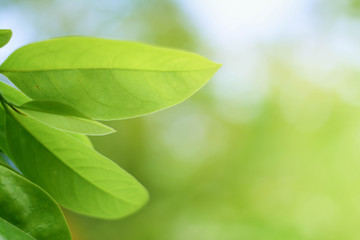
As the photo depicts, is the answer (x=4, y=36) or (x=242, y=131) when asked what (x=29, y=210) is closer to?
(x=4, y=36)

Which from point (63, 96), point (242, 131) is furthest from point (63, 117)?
point (242, 131)

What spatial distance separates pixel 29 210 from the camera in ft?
0.67

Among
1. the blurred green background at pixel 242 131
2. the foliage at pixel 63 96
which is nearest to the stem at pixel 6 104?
the foliage at pixel 63 96

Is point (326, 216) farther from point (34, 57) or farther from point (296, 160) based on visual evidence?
point (34, 57)

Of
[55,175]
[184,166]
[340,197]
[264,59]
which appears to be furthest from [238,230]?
[55,175]

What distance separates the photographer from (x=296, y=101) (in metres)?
4.14

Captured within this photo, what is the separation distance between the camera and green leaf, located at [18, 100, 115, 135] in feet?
0.68

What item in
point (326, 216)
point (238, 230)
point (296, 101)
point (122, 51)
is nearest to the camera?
point (122, 51)

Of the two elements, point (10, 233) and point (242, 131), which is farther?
point (242, 131)

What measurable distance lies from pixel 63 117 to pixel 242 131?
3852 millimetres

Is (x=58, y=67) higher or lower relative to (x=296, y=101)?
lower

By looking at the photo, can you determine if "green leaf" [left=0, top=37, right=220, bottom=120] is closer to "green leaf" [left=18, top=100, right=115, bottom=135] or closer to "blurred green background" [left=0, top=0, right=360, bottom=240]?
"green leaf" [left=18, top=100, right=115, bottom=135]

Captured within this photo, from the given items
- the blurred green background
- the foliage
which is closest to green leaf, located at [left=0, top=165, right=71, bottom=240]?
the foliage

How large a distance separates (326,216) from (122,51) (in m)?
3.87
